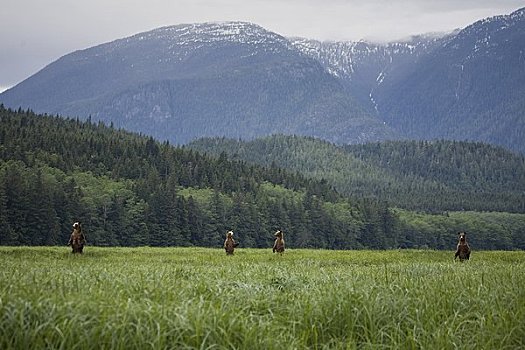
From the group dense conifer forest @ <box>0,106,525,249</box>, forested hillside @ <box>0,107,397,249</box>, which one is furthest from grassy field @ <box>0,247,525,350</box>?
dense conifer forest @ <box>0,106,525,249</box>

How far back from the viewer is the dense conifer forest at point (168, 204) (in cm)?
9762

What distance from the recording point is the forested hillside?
314 feet

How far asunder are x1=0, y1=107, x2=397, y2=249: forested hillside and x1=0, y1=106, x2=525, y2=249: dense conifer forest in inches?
8.5

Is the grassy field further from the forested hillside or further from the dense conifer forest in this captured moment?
the dense conifer forest

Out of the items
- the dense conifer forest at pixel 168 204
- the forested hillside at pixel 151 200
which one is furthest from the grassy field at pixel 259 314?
the dense conifer forest at pixel 168 204

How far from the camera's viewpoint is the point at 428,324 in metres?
10.1

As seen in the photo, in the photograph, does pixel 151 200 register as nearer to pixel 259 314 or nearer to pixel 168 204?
pixel 168 204

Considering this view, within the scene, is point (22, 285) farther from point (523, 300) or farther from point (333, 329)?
point (523, 300)

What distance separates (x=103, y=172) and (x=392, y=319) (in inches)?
5510

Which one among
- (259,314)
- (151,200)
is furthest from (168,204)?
(259,314)

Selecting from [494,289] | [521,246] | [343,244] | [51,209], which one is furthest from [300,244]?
[494,289]

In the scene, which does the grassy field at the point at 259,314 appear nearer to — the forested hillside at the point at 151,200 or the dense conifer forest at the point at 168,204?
the forested hillside at the point at 151,200

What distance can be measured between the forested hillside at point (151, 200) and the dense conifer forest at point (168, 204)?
0.22 m

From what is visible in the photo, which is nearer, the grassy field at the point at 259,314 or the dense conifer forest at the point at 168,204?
the grassy field at the point at 259,314
